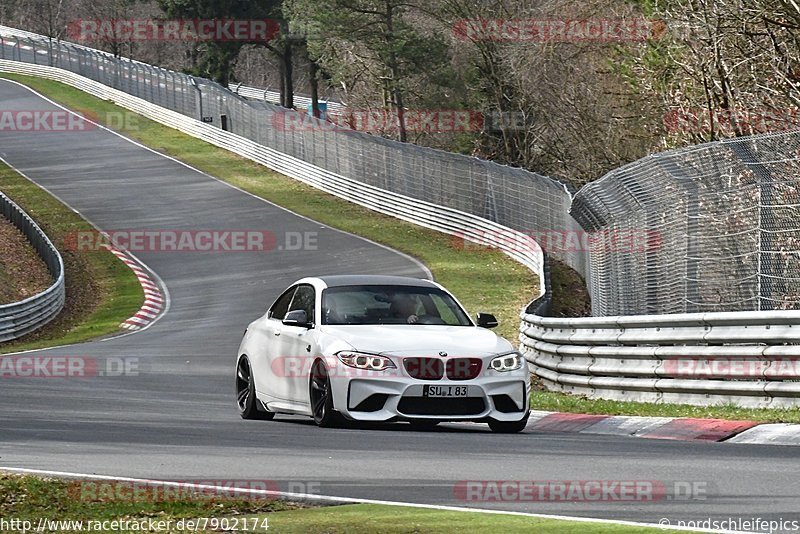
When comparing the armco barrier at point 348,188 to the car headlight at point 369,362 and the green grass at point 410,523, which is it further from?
the green grass at point 410,523

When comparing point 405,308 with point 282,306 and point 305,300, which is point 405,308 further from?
point 282,306

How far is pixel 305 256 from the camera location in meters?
45.1

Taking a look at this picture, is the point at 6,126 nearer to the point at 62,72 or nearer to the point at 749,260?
the point at 62,72

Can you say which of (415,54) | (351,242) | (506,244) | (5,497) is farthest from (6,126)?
(5,497)

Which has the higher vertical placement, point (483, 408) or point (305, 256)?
point (483, 408)

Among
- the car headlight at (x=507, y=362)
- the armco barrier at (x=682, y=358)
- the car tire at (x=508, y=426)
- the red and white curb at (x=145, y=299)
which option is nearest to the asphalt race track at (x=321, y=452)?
the car tire at (x=508, y=426)

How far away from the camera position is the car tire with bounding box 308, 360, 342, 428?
42.8 ft

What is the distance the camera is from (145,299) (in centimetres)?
3934

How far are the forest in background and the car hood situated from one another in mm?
9805

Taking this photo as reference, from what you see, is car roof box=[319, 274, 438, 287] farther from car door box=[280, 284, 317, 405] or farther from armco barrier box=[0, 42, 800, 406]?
armco barrier box=[0, 42, 800, 406]

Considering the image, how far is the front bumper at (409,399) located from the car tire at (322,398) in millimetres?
101

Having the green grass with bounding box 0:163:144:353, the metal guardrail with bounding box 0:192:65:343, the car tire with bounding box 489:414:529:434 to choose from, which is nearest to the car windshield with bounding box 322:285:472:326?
the car tire with bounding box 489:414:529:434

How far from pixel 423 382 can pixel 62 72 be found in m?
81.8

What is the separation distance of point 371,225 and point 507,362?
37921 mm
